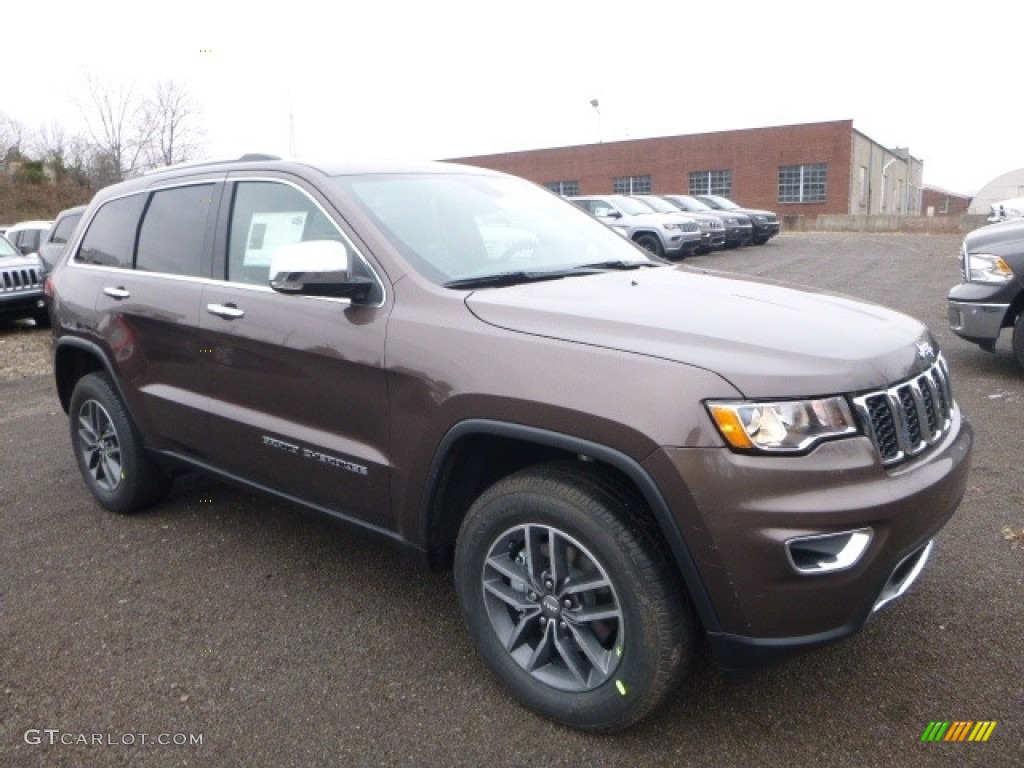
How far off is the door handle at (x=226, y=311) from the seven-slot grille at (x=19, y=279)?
1038 cm

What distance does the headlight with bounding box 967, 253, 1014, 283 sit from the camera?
6613 millimetres

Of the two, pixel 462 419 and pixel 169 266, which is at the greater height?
pixel 169 266

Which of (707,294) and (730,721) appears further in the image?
(707,294)

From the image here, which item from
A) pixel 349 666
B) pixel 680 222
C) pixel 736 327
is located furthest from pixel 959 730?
pixel 680 222

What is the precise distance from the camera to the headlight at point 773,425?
225cm

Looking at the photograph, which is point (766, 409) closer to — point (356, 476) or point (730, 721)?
point (730, 721)

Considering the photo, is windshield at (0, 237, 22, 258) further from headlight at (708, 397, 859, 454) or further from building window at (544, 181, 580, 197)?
building window at (544, 181, 580, 197)

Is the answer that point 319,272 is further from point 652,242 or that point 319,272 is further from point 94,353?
point 652,242

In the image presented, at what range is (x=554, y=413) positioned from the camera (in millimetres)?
2492

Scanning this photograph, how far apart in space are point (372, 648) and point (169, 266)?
6.86 feet

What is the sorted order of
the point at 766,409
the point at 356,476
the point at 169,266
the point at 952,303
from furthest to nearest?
the point at 952,303, the point at 169,266, the point at 356,476, the point at 766,409

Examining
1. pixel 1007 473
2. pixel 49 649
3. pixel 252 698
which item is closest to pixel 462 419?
pixel 252 698

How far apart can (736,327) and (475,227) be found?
1.35 meters

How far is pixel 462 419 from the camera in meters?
2.72
